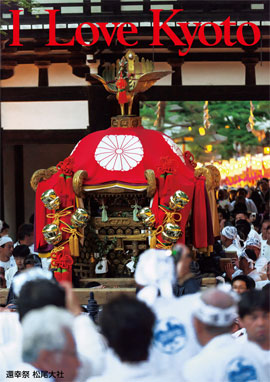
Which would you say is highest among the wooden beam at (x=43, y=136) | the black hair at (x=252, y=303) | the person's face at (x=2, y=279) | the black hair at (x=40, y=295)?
the wooden beam at (x=43, y=136)

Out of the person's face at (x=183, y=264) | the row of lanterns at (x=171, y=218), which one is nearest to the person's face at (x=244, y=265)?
the row of lanterns at (x=171, y=218)

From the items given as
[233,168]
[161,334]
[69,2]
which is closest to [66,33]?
[69,2]

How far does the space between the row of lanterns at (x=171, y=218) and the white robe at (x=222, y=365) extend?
13.3ft

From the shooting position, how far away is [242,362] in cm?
338

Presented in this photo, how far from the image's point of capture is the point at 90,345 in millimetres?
3609

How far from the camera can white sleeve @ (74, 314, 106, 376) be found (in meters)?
3.56

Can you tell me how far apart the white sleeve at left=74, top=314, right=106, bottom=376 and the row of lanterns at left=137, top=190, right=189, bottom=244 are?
381cm

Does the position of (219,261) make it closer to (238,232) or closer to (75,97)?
(238,232)

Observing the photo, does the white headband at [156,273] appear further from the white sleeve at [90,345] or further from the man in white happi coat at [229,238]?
the man in white happi coat at [229,238]

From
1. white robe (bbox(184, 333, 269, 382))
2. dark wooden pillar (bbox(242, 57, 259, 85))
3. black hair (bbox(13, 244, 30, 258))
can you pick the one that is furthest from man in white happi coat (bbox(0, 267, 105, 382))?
dark wooden pillar (bbox(242, 57, 259, 85))

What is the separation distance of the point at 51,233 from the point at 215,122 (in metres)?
21.9

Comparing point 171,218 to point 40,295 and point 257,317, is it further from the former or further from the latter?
point 40,295

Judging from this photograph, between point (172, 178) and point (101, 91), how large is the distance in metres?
4.27

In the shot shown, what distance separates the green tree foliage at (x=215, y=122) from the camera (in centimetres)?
2597
